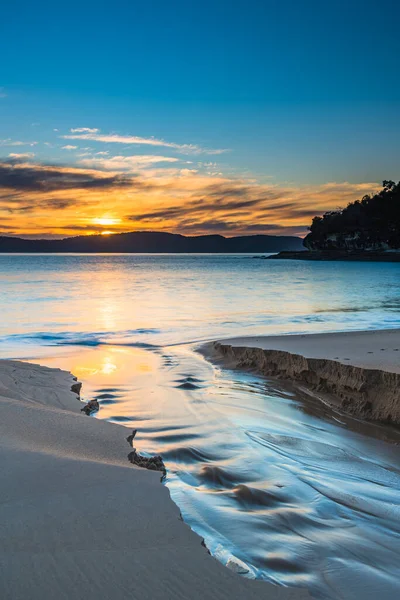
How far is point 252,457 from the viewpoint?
4086 mm

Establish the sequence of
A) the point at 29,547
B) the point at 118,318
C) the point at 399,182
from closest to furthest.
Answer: the point at 29,547
the point at 118,318
the point at 399,182

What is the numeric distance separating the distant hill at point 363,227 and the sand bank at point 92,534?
107 meters

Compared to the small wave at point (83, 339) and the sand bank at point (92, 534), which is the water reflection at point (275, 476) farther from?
the small wave at point (83, 339)

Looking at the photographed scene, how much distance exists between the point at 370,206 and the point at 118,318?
10070 centimetres

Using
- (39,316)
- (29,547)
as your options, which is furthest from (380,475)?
(39,316)

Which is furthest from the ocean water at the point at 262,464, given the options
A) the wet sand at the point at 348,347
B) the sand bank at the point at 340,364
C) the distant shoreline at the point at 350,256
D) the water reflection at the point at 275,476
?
the distant shoreline at the point at 350,256

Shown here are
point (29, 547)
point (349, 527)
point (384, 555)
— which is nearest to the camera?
point (29, 547)

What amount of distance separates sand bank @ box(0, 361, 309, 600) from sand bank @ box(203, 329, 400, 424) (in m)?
3.10

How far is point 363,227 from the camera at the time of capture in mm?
113188

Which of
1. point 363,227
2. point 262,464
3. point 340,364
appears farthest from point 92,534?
point 363,227

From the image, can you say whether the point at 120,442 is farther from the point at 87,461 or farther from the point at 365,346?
the point at 365,346

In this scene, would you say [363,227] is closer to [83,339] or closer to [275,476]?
[83,339]

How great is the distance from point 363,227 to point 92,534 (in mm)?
118118

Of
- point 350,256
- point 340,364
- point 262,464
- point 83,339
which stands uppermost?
point 350,256
